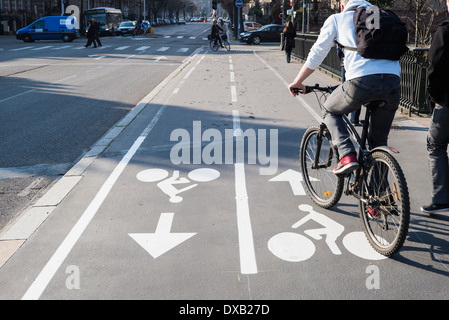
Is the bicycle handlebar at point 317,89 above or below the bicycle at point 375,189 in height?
above

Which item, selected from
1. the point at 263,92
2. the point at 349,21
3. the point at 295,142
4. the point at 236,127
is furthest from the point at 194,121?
the point at 349,21

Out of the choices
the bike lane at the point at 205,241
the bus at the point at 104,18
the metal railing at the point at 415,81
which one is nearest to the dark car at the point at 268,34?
the bus at the point at 104,18

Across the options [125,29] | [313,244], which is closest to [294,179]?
[313,244]

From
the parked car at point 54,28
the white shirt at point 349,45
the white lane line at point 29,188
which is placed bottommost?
the white lane line at point 29,188

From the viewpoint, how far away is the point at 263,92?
13.2 metres

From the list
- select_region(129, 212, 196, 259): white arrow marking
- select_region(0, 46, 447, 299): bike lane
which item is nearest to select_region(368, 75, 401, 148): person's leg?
select_region(0, 46, 447, 299): bike lane

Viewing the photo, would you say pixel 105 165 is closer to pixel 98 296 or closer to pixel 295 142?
pixel 295 142

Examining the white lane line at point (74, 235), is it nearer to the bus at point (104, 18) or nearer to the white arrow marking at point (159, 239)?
the white arrow marking at point (159, 239)

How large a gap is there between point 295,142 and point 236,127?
1.40 meters

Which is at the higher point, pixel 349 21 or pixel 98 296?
pixel 349 21

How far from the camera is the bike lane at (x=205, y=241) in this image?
348 cm

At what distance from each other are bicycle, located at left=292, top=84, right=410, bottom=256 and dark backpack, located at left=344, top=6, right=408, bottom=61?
0.41m

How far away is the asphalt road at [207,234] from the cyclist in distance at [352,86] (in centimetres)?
78
